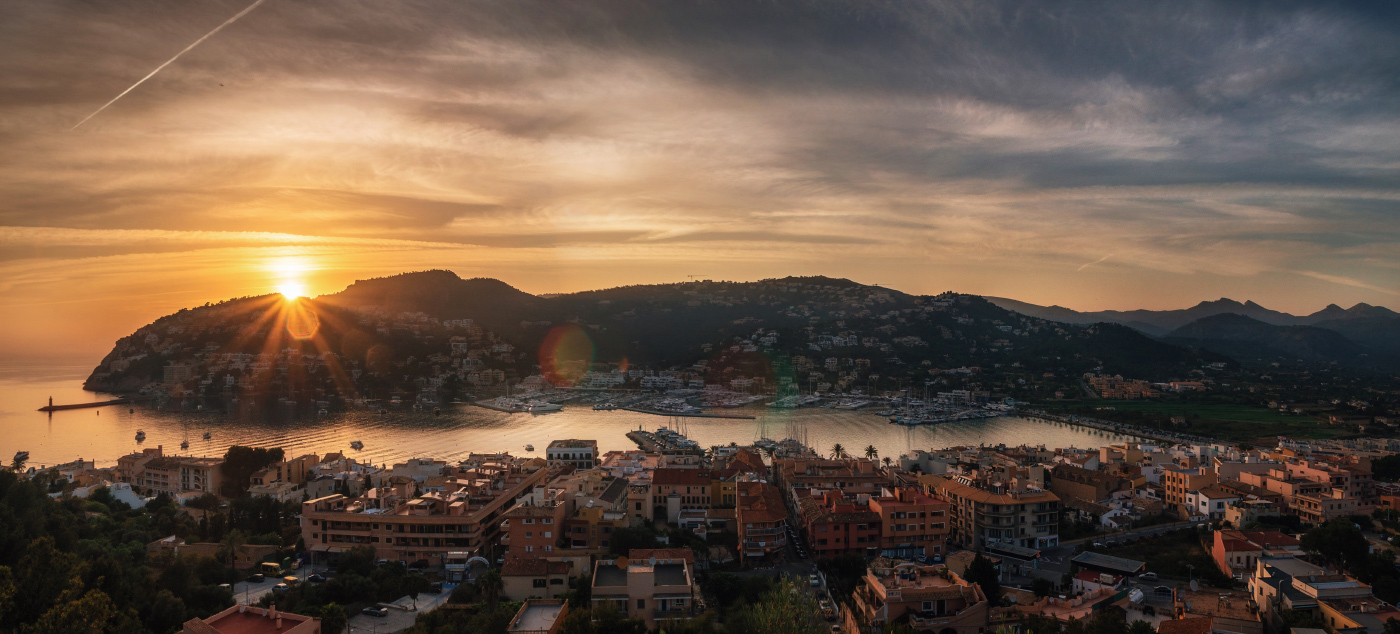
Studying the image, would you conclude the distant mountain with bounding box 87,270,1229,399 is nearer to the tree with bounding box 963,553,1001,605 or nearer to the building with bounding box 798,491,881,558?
the building with bounding box 798,491,881,558

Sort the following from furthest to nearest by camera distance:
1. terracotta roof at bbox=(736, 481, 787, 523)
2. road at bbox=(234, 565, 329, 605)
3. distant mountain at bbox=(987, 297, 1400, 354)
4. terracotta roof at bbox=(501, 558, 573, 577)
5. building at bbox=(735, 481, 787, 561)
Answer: distant mountain at bbox=(987, 297, 1400, 354), terracotta roof at bbox=(736, 481, 787, 523), building at bbox=(735, 481, 787, 561), terracotta roof at bbox=(501, 558, 573, 577), road at bbox=(234, 565, 329, 605)

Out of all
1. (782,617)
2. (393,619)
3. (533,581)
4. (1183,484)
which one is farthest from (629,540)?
(1183,484)

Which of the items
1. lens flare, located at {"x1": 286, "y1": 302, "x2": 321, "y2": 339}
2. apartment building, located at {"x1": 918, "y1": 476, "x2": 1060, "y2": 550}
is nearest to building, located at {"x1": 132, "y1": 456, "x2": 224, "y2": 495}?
apartment building, located at {"x1": 918, "y1": 476, "x2": 1060, "y2": 550}

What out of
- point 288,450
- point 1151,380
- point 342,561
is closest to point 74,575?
point 342,561

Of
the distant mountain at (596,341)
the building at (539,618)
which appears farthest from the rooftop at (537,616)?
the distant mountain at (596,341)

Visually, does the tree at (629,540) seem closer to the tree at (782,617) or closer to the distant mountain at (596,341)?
the tree at (782,617)
